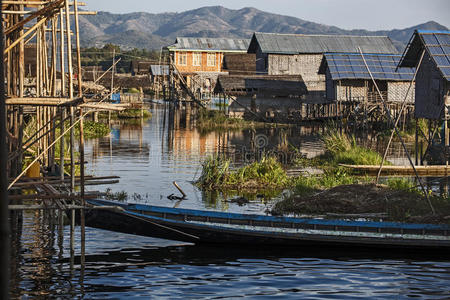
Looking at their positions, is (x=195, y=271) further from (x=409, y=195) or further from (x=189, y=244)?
(x=409, y=195)

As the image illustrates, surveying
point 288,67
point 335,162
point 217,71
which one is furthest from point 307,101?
point 335,162

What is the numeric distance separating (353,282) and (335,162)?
1146 cm

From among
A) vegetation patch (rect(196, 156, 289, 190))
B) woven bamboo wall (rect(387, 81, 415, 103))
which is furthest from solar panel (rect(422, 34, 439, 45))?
woven bamboo wall (rect(387, 81, 415, 103))

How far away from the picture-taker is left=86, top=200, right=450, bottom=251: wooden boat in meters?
11.5

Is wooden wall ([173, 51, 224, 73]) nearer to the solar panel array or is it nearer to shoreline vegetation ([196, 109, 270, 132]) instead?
shoreline vegetation ([196, 109, 270, 132])

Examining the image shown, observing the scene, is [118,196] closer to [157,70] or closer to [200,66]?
[200,66]

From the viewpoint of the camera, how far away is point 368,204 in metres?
14.1

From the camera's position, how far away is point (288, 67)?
157ft

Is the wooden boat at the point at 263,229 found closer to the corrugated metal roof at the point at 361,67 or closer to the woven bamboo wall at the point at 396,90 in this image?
the corrugated metal roof at the point at 361,67

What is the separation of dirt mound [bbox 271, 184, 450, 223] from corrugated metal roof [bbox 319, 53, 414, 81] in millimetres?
22990

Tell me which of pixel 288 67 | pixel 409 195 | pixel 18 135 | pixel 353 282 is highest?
pixel 288 67

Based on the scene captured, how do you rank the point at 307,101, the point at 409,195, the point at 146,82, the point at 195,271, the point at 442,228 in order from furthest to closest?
the point at 146,82, the point at 307,101, the point at 409,195, the point at 442,228, the point at 195,271

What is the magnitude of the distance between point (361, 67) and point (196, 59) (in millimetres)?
24785

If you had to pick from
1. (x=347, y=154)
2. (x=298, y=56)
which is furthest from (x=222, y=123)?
(x=347, y=154)
